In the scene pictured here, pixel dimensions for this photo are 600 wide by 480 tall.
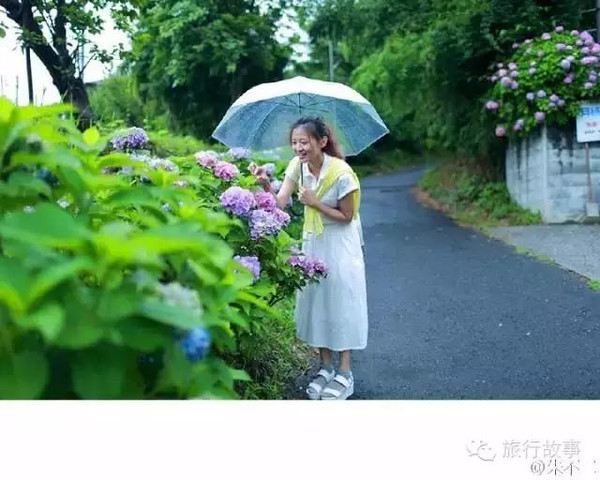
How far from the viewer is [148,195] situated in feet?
2.62

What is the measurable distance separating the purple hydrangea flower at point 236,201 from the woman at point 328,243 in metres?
0.22

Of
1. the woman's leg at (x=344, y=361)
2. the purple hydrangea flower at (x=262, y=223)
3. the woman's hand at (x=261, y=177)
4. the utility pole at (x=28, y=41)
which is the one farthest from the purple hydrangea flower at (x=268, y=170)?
the utility pole at (x=28, y=41)

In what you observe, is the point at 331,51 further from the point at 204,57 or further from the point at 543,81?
the point at 204,57

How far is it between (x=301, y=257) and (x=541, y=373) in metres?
0.67

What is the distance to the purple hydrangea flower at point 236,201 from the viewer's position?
1.55 metres

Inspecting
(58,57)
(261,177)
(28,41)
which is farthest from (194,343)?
(58,57)

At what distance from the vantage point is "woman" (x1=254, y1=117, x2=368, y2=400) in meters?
1.75

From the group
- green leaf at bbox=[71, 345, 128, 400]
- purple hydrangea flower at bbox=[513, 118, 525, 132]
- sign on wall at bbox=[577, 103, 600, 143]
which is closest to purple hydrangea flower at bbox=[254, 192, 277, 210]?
green leaf at bbox=[71, 345, 128, 400]

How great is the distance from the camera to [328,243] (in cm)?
183

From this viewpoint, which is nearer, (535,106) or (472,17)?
(472,17)

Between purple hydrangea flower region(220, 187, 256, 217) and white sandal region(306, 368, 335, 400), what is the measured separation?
49 centimetres
